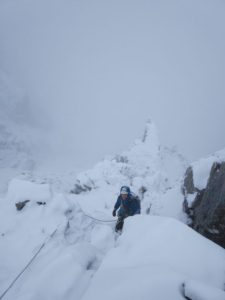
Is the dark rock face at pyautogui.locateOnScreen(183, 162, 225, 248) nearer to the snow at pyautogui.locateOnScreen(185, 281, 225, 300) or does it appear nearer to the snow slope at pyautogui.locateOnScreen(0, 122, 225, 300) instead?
the snow slope at pyautogui.locateOnScreen(0, 122, 225, 300)

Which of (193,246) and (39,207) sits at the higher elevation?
(193,246)

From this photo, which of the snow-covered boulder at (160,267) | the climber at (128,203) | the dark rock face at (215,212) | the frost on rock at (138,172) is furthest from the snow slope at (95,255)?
the frost on rock at (138,172)

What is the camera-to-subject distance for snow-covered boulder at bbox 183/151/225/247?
5637 millimetres

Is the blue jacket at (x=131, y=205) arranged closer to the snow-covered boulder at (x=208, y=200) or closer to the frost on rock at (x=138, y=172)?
the snow-covered boulder at (x=208, y=200)

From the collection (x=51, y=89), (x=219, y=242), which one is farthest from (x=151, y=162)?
(x=51, y=89)

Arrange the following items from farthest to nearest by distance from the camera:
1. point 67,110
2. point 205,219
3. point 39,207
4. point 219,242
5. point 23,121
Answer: point 67,110 → point 23,121 → point 39,207 → point 205,219 → point 219,242

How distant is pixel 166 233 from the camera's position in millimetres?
4371

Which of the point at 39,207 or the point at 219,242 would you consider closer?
the point at 219,242

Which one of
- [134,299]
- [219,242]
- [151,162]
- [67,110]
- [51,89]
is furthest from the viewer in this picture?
[51,89]

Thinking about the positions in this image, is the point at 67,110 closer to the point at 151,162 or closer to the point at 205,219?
the point at 151,162

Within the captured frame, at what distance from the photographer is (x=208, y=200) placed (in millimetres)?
6645

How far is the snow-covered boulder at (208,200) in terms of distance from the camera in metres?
5.64

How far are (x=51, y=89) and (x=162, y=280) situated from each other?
147636 mm

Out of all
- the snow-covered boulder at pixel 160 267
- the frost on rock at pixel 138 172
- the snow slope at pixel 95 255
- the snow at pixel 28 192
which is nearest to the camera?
the snow-covered boulder at pixel 160 267
